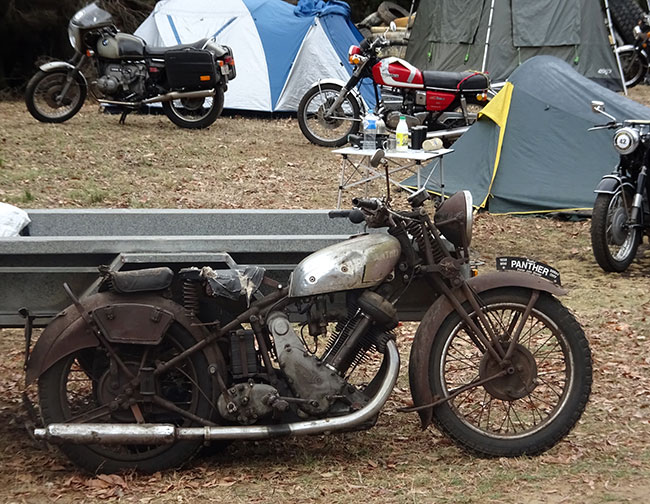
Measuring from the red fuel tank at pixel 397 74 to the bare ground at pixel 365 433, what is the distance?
1447mm

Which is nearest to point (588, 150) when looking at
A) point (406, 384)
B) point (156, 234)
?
point (406, 384)

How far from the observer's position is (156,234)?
15.2 feet

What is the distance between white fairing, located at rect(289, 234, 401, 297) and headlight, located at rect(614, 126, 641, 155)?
159 inches

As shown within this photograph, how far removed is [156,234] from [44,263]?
0.90 metres

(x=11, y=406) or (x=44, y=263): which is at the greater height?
(x=44, y=263)

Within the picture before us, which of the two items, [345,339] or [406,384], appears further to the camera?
[406,384]

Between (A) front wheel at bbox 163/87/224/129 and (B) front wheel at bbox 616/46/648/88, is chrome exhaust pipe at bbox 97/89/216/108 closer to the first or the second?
(A) front wheel at bbox 163/87/224/129

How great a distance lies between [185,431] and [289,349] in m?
0.49

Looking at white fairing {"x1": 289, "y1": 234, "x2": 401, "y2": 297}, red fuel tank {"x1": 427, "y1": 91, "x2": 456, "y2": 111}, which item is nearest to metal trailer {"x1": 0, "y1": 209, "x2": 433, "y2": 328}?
white fairing {"x1": 289, "y1": 234, "x2": 401, "y2": 297}

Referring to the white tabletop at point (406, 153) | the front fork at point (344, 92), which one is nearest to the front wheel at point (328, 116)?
the front fork at point (344, 92)

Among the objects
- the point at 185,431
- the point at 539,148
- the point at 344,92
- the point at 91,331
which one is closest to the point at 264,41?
the point at 344,92

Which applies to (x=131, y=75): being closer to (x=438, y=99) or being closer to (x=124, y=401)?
(x=438, y=99)

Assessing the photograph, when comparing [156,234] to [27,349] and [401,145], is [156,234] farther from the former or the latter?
[401,145]

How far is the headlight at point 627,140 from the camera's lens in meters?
7.25
